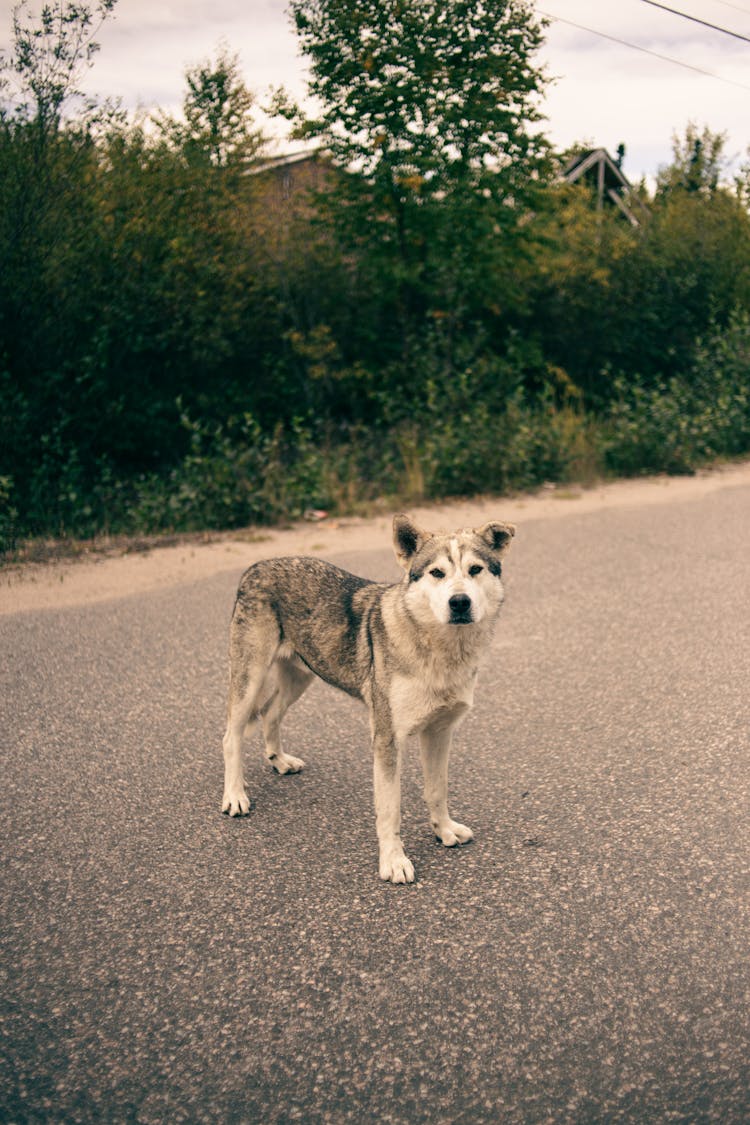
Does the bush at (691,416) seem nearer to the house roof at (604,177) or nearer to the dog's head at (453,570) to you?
the house roof at (604,177)

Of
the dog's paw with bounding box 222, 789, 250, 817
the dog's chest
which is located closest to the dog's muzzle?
the dog's chest

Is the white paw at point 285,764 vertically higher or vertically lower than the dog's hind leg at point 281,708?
lower

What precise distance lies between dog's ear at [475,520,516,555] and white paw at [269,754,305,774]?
5.04ft

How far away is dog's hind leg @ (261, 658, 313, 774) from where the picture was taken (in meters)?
4.56

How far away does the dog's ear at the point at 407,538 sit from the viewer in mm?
3861

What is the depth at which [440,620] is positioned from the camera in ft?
11.9

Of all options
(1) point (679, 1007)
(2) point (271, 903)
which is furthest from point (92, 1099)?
(1) point (679, 1007)

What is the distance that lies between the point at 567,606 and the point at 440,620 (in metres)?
4.05

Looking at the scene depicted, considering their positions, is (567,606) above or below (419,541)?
below

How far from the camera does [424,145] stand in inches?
519

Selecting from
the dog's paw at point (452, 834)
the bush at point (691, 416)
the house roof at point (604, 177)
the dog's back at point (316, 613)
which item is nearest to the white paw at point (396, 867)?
the dog's paw at point (452, 834)

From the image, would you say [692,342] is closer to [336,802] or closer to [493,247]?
[493,247]

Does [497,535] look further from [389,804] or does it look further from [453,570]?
[389,804]

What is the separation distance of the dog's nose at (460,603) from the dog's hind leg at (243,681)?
1.01m
